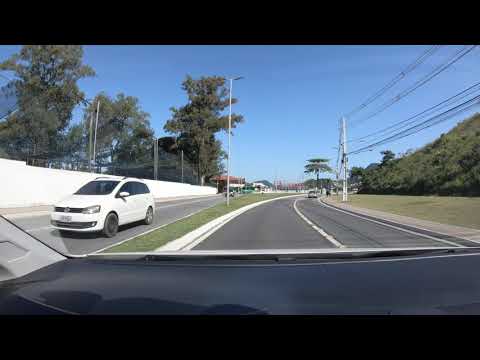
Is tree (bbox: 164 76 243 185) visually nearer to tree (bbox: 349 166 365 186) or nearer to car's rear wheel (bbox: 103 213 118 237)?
tree (bbox: 349 166 365 186)

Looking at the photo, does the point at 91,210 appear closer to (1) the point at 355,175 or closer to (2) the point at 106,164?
(2) the point at 106,164

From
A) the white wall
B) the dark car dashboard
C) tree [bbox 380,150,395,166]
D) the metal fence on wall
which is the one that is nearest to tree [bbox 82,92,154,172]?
the metal fence on wall

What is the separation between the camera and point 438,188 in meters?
42.8

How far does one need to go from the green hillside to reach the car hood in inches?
1394

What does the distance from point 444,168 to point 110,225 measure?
143 ft

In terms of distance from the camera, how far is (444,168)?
136ft

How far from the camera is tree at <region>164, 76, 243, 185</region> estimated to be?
56969mm
